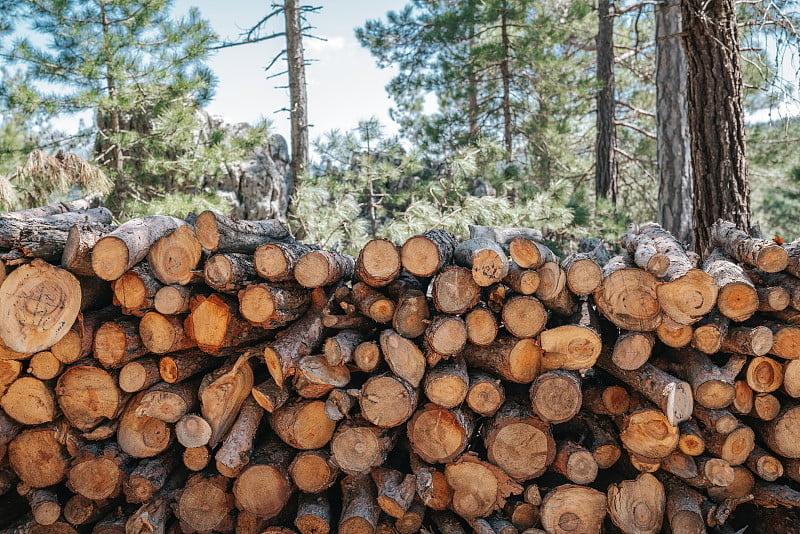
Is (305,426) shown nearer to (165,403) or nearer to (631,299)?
(165,403)

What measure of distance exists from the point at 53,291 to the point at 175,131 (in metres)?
5.74

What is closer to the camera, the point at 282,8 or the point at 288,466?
the point at 288,466

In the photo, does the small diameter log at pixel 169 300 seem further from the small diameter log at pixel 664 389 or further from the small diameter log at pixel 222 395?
the small diameter log at pixel 664 389

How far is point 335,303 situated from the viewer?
2.42 metres

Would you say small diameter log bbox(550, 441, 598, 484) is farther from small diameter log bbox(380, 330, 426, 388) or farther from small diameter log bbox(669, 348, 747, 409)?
small diameter log bbox(380, 330, 426, 388)

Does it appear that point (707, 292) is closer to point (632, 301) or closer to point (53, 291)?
point (632, 301)

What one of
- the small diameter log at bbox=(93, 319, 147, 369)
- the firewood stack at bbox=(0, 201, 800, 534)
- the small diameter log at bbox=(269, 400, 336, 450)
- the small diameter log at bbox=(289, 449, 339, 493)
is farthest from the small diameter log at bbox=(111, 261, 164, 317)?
the small diameter log at bbox=(289, 449, 339, 493)

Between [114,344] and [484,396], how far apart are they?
1.57 meters

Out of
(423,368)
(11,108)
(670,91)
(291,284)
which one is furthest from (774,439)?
(11,108)

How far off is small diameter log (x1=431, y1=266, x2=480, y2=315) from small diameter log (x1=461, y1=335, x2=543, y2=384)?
23cm

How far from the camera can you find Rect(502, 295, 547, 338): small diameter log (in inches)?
83.6

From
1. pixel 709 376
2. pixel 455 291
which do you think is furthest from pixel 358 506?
pixel 709 376

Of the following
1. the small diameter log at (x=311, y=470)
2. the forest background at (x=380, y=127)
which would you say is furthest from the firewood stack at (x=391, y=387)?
the forest background at (x=380, y=127)

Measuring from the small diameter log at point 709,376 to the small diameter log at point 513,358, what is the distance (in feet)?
1.95
